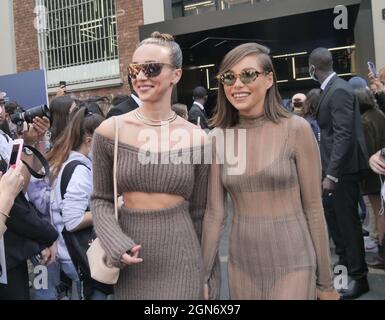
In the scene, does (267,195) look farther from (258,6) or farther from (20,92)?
(258,6)

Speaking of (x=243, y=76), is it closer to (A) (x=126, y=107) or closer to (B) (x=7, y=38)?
(A) (x=126, y=107)

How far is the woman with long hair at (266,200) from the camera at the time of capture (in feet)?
7.23

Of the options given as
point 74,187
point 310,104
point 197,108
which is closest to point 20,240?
point 74,187

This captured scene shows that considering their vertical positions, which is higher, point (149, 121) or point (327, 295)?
point (149, 121)

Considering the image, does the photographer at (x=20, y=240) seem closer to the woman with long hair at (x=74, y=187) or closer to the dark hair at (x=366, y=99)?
the woman with long hair at (x=74, y=187)

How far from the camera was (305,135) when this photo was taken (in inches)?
88.5

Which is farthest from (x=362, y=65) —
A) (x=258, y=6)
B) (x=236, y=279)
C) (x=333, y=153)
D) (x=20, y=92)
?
(x=236, y=279)

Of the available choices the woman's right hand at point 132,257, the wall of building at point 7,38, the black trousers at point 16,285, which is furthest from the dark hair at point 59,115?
the wall of building at point 7,38

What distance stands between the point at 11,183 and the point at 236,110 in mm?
Result: 1141

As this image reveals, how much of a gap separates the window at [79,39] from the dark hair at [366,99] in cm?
729

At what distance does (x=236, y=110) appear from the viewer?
240cm

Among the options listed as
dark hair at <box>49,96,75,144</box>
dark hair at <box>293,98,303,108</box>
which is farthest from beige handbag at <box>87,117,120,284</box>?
dark hair at <box>293,98,303,108</box>

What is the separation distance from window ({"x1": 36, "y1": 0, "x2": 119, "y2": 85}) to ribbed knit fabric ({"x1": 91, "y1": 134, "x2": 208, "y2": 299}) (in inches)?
376
